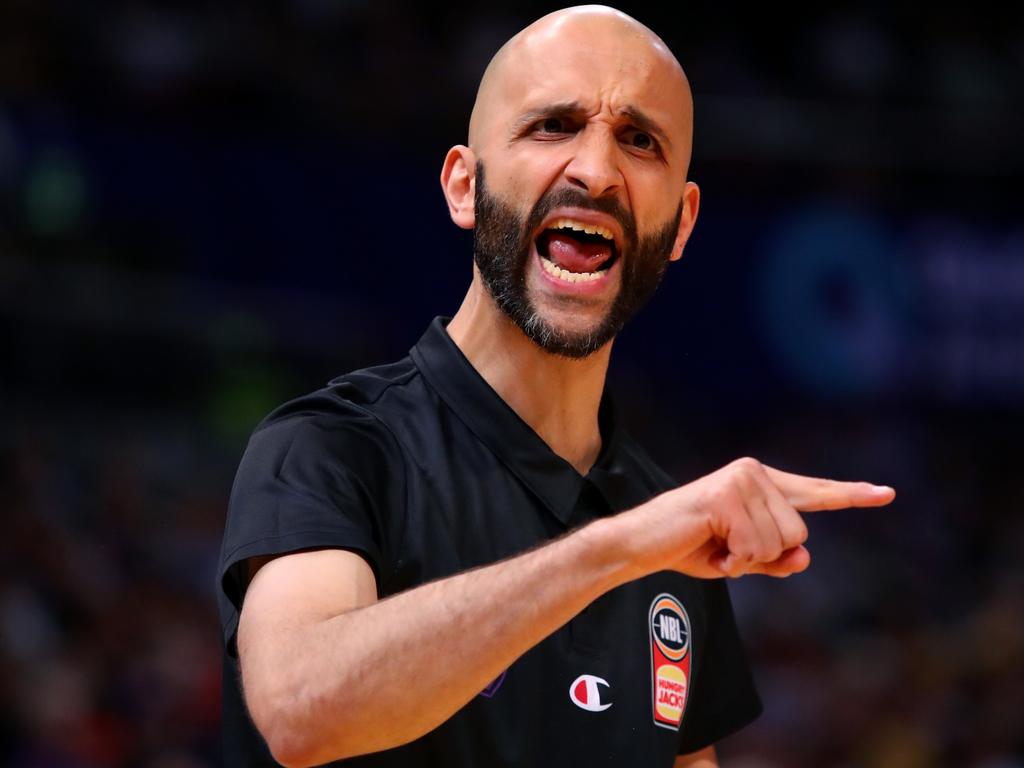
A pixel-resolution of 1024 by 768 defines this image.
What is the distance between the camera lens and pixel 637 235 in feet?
10.5

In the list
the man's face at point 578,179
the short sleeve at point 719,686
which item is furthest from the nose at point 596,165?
the short sleeve at point 719,686

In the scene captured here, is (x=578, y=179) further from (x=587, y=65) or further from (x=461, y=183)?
(x=461, y=183)

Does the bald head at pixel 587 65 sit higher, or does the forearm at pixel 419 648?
the bald head at pixel 587 65

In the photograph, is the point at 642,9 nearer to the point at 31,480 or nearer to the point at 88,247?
the point at 88,247

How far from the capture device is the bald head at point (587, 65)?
3.18 meters

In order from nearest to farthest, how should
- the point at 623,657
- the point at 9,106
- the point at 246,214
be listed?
the point at 623,657 < the point at 9,106 < the point at 246,214

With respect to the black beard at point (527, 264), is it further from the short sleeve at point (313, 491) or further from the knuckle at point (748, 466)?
the knuckle at point (748, 466)

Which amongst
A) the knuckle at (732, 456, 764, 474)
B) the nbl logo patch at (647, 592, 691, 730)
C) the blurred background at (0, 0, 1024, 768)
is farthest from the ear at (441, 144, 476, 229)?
the blurred background at (0, 0, 1024, 768)

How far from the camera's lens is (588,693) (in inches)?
118

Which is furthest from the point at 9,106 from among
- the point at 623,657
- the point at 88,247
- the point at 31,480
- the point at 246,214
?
the point at 623,657

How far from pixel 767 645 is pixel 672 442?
1870 millimetres

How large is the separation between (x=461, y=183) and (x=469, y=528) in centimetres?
85

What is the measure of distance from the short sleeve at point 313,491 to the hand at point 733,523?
55 centimetres

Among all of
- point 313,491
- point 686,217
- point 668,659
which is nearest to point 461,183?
point 686,217
